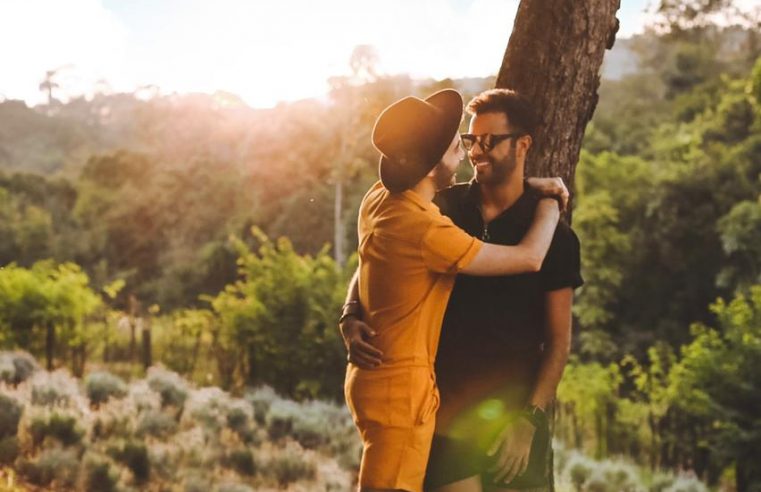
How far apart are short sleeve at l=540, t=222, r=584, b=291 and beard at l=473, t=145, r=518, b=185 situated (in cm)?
26

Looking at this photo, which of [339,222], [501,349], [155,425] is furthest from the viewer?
[339,222]

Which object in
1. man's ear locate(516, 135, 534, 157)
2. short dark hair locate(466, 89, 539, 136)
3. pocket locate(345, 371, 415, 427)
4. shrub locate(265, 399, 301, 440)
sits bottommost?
shrub locate(265, 399, 301, 440)

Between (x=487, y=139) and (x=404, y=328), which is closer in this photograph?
(x=404, y=328)

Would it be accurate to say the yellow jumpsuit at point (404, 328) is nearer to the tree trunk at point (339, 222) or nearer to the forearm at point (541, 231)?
the forearm at point (541, 231)

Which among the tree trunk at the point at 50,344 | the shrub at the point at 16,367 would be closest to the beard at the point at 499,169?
the shrub at the point at 16,367

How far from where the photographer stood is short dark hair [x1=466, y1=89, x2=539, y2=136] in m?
2.95

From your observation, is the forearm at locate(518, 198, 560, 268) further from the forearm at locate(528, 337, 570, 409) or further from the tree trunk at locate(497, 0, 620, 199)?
the tree trunk at locate(497, 0, 620, 199)

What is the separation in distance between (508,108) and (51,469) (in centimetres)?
630

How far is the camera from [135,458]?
335 inches

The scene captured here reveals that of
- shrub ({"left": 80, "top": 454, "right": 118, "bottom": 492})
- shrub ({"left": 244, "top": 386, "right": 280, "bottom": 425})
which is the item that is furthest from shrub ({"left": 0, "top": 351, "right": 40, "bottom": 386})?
shrub ({"left": 80, "top": 454, "right": 118, "bottom": 492})

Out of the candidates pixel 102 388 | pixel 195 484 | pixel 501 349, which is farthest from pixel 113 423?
pixel 501 349

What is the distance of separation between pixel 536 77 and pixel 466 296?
1.41 meters

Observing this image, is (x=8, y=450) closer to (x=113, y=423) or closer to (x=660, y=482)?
(x=113, y=423)

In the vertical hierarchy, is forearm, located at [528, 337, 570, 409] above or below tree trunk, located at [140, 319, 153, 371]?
above
